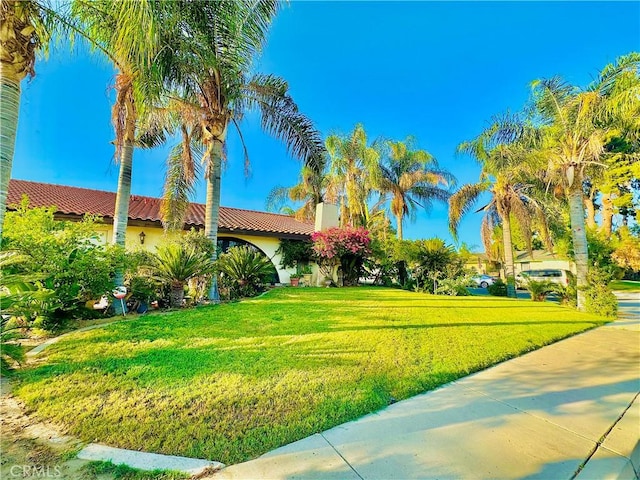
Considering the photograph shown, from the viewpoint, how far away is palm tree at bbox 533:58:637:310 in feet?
36.3

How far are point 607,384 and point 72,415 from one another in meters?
7.16

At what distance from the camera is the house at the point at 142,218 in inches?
483

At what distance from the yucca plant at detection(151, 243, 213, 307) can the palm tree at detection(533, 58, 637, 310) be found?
1463 centimetres

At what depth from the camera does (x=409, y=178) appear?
2089 cm

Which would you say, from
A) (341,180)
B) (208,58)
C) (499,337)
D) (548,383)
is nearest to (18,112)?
(208,58)

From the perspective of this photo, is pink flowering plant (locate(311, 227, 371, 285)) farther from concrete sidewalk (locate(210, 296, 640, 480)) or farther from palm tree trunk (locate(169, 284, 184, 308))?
concrete sidewalk (locate(210, 296, 640, 480))

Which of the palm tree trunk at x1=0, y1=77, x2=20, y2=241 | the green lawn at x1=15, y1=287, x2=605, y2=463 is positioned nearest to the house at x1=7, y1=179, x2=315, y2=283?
the green lawn at x1=15, y1=287, x2=605, y2=463

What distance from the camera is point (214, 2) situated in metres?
6.99

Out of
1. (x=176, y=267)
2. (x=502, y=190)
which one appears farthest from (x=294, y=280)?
(x=502, y=190)

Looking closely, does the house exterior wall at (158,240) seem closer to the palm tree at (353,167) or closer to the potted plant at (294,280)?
the potted plant at (294,280)

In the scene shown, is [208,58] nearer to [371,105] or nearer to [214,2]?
[214,2]

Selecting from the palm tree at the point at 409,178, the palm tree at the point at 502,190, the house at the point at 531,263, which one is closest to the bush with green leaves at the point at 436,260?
the palm tree at the point at 502,190

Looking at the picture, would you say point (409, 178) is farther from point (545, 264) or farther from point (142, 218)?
point (545, 264)

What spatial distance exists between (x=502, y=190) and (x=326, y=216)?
10.9m
